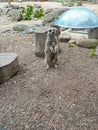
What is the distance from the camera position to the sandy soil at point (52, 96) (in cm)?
379

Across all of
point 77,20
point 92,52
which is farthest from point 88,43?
point 77,20

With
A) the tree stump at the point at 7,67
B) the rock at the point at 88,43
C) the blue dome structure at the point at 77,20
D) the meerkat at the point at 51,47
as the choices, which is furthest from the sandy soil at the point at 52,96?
the blue dome structure at the point at 77,20

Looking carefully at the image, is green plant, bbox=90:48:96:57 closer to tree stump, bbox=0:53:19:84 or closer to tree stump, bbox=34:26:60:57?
tree stump, bbox=34:26:60:57

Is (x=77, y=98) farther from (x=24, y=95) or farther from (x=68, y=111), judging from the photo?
(x=24, y=95)

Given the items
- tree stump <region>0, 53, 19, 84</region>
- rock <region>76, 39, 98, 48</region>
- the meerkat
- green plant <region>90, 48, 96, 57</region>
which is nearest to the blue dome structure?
the meerkat

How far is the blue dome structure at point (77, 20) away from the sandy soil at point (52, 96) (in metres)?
1.52

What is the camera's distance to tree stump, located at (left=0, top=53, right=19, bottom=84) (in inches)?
185

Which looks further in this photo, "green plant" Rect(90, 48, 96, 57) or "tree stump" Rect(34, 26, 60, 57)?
"green plant" Rect(90, 48, 96, 57)

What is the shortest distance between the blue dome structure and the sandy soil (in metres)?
1.52

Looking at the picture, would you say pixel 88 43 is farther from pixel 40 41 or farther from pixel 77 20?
pixel 77 20

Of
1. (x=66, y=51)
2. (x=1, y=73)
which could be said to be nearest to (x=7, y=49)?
(x=66, y=51)

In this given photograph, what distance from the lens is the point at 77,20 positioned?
2771 mm

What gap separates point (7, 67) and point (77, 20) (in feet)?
7.44

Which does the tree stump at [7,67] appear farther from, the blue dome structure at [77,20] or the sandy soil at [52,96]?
the blue dome structure at [77,20]
